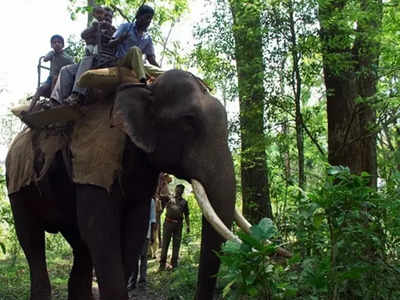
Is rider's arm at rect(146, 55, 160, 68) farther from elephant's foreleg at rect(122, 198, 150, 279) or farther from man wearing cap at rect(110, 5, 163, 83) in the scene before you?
elephant's foreleg at rect(122, 198, 150, 279)

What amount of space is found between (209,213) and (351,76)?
12.9 feet

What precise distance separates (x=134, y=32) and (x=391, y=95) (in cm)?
339

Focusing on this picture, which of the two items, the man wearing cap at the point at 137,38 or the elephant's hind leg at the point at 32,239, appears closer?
the man wearing cap at the point at 137,38

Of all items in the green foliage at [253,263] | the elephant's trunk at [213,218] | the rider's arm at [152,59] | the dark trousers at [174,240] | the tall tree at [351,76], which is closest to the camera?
the green foliage at [253,263]

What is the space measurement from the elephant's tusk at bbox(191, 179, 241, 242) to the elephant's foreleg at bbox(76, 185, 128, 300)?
2.64 ft

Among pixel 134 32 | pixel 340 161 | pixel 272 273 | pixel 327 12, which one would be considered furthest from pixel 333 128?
pixel 272 273

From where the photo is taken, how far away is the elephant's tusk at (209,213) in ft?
12.8

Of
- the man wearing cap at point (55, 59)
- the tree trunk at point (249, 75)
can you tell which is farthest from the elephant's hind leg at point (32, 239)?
the tree trunk at point (249, 75)

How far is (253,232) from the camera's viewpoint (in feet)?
8.91

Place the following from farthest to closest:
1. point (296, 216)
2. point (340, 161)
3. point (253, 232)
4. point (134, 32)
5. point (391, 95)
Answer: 1. point (340, 161)
2. point (391, 95)
3. point (134, 32)
4. point (296, 216)
5. point (253, 232)

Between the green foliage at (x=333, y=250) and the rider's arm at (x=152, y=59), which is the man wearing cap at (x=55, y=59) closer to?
the rider's arm at (x=152, y=59)

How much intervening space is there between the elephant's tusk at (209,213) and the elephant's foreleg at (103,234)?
0.80m

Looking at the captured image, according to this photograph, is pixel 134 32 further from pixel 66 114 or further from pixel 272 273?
pixel 272 273

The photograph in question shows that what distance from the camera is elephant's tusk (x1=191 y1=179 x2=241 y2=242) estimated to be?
153 inches
